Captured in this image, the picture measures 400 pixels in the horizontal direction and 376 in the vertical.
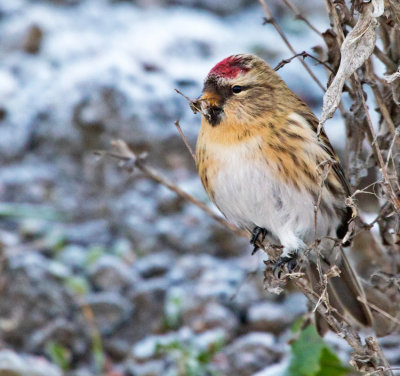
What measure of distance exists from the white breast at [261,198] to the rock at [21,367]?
4.12ft

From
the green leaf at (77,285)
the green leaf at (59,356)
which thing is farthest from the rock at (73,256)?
the green leaf at (59,356)

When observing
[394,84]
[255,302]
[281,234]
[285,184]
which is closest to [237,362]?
[255,302]

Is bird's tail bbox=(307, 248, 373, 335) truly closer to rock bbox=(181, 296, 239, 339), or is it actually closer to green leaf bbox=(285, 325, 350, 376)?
green leaf bbox=(285, 325, 350, 376)

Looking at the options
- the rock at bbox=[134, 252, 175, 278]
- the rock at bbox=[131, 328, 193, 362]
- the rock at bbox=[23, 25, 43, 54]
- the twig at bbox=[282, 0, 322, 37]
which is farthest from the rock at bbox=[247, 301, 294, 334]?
the rock at bbox=[23, 25, 43, 54]

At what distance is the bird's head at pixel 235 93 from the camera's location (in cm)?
276

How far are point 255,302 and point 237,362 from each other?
558 mm

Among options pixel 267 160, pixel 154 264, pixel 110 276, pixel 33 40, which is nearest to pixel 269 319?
pixel 154 264

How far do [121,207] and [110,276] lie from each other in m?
0.67

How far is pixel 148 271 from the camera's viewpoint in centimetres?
434

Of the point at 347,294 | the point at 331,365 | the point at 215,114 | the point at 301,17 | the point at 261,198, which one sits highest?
the point at 301,17

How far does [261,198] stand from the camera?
110 inches

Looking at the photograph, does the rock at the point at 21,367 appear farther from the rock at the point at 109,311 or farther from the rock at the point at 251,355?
the rock at the point at 251,355

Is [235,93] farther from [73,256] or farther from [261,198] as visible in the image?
[73,256]

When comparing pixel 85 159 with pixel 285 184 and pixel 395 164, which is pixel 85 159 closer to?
pixel 285 184
